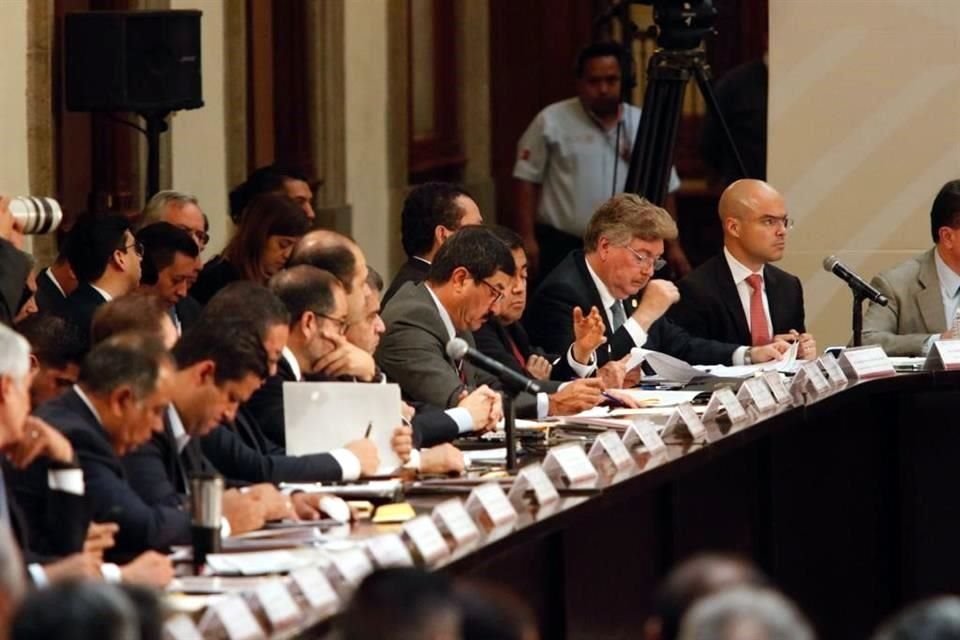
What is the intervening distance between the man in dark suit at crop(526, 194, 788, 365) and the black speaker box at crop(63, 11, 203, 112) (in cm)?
150

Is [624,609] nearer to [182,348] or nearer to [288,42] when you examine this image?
[182,348]

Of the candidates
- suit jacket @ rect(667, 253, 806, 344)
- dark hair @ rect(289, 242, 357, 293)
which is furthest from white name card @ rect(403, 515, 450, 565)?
suit jacket @ rect(667, 253, 806, 344)

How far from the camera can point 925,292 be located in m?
7.84

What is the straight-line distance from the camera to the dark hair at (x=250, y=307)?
193 inches

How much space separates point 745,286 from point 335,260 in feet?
7.16

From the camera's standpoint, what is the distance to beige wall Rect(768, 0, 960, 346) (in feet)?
30.6

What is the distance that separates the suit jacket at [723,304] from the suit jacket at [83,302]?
6.51 ft

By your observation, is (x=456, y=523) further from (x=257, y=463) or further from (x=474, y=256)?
(x=474, y=256)

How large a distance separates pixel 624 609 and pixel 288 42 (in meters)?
5.82

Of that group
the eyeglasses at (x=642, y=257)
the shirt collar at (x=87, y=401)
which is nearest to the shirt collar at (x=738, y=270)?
the eyeglasses at (x=642, y=257)

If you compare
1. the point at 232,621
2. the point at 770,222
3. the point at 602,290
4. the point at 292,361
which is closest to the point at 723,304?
the point at 770,222

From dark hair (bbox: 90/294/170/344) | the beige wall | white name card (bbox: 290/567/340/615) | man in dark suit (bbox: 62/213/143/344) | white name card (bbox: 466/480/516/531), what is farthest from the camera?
the beige wall

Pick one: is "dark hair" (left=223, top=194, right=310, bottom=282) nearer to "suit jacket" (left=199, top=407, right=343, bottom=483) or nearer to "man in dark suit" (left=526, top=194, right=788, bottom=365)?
"man in dark suit" (left=526, top=194, right=788, bottom=365)

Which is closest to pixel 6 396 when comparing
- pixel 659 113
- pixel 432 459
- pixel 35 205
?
pixel 432 459
